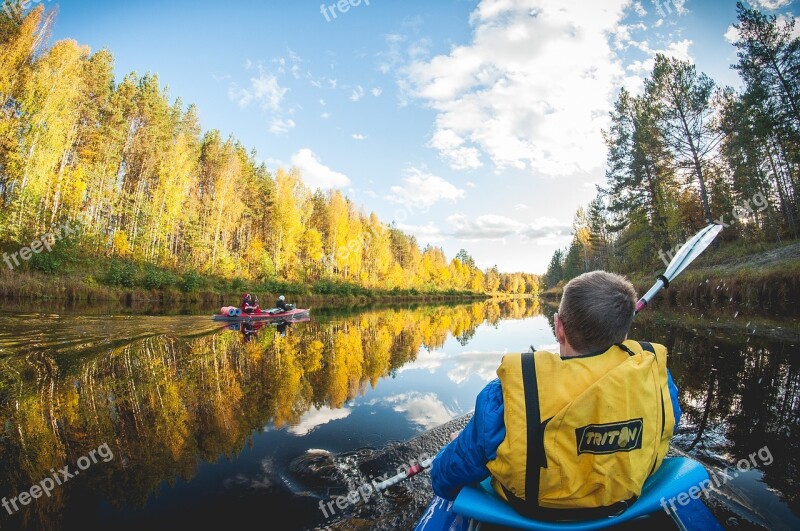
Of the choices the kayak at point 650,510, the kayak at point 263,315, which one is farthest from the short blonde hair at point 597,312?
the kayak at point 263,315

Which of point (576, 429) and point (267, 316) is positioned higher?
point (576, 429)

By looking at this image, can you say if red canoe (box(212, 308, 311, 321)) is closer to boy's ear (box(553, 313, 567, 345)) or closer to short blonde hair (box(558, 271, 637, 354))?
boy's ear (box(553, 313, 567, 345))

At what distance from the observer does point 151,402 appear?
206 inches

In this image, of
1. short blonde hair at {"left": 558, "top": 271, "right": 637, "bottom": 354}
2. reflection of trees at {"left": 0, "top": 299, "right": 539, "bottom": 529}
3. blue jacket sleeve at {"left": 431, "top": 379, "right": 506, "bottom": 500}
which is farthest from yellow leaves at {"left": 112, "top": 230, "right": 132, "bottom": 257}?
short blonde hair at {"left": 558, "top": 271, "right": 637, "bottom": 354}

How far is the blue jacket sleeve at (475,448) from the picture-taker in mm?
1676

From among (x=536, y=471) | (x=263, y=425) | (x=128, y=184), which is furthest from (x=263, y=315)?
(x=128, y=184)

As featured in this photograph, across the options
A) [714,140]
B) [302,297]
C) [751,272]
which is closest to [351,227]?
[302,297]

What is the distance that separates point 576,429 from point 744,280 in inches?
809

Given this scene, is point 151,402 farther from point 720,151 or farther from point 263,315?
point 720,151

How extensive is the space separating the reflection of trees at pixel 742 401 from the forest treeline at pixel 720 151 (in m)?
17.1

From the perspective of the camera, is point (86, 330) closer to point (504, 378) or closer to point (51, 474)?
point (51, 474)

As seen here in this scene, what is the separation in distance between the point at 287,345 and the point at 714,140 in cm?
2704

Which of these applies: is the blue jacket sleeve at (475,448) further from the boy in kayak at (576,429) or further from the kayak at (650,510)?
the kayak at (650,510)

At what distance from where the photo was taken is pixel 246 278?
33094 mm
